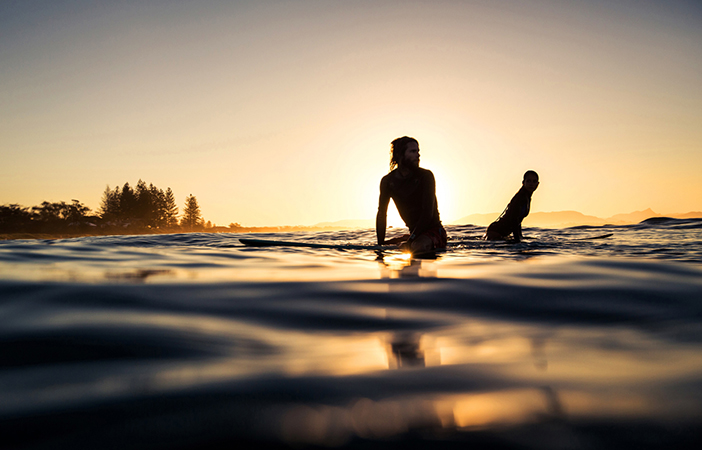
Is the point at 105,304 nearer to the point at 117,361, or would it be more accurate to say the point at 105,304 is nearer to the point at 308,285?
the point at 117,361

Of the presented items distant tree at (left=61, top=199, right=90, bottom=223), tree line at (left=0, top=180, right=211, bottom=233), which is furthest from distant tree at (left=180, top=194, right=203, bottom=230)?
distant tree at (left=61, top=199, right=90, bottom=223)

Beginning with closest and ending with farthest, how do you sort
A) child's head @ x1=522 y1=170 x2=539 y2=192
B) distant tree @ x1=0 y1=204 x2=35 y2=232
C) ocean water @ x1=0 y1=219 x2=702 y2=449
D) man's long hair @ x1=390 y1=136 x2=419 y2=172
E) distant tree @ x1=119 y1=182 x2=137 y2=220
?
1. ocean water @ x1=0 y1=219 x2=702 y2=449
2. man's long hair @ x1=390 y1=136 x2=419 y2=172
3. child's head @ x1=522 y1=170 x2=539 y2=192
4. distant tree @ x1=0 y1=204 x2=35 y2=232
5. distant tree @ x1=119 y1=182 x2=137 y2=220

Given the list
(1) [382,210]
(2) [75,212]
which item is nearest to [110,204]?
(2) [75,212]

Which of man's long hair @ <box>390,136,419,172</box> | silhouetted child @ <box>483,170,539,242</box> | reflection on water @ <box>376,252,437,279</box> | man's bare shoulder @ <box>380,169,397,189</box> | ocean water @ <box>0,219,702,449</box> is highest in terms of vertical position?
man's long hair @ <box>390,136,419,172</box>

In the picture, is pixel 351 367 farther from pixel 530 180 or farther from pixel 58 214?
pixel 58 214

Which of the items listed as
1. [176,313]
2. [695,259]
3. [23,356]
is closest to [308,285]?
[176,313]

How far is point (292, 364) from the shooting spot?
127 cm

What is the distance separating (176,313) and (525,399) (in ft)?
5.89

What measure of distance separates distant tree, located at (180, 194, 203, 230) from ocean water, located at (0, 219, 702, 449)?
88.5 metres

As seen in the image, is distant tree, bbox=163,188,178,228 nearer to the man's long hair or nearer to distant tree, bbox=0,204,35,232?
distant tree, bbox=0,204,35,232

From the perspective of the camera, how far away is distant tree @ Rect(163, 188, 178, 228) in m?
78.8

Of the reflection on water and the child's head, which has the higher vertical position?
the child's head

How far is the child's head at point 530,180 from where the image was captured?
7.58 metres

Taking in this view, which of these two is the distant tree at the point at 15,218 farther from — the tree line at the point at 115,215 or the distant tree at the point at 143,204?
the distant tree at the point at 143,204
